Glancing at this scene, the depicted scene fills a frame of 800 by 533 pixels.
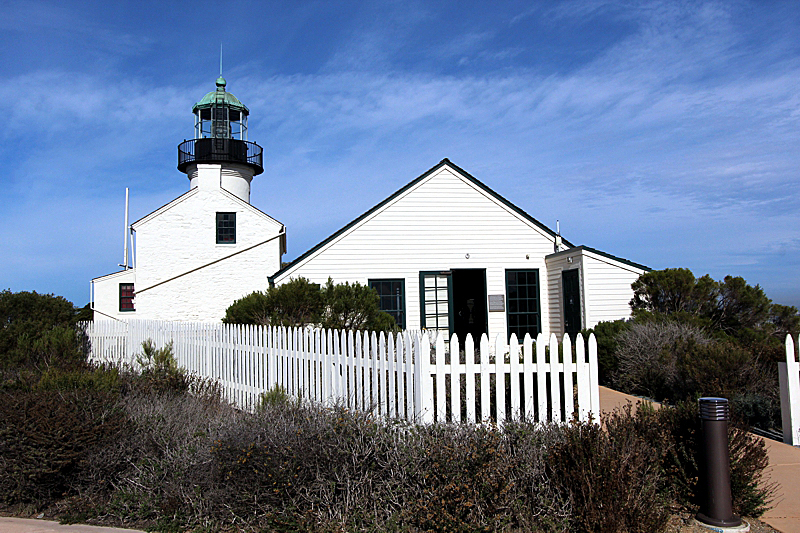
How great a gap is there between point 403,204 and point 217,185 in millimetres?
6711

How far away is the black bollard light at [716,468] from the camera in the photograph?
4.50 m

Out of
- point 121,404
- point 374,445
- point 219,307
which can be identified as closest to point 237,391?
point 121,404

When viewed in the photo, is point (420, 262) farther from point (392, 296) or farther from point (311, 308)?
point (311, 308)

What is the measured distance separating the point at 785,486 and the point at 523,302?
1009 cm

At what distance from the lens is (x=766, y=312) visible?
1308 centimetres

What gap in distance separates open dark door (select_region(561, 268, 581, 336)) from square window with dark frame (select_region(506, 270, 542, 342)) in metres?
0.87

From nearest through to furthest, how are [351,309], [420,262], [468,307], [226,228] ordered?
[351,309], [420,262], [468,307], [226,228]

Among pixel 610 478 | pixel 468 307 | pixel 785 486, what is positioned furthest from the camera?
pixel 468 307

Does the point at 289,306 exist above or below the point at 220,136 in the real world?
below

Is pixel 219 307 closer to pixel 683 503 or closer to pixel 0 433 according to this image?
pixel 0 433

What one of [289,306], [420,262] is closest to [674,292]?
[420,262]

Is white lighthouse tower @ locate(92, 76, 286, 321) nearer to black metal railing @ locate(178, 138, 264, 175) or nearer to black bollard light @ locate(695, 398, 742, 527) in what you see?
black metal railing @ locate(178, 138, 264, 175)

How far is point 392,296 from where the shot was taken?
1483 centimetres

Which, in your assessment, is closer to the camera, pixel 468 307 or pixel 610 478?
pixel 610 478
